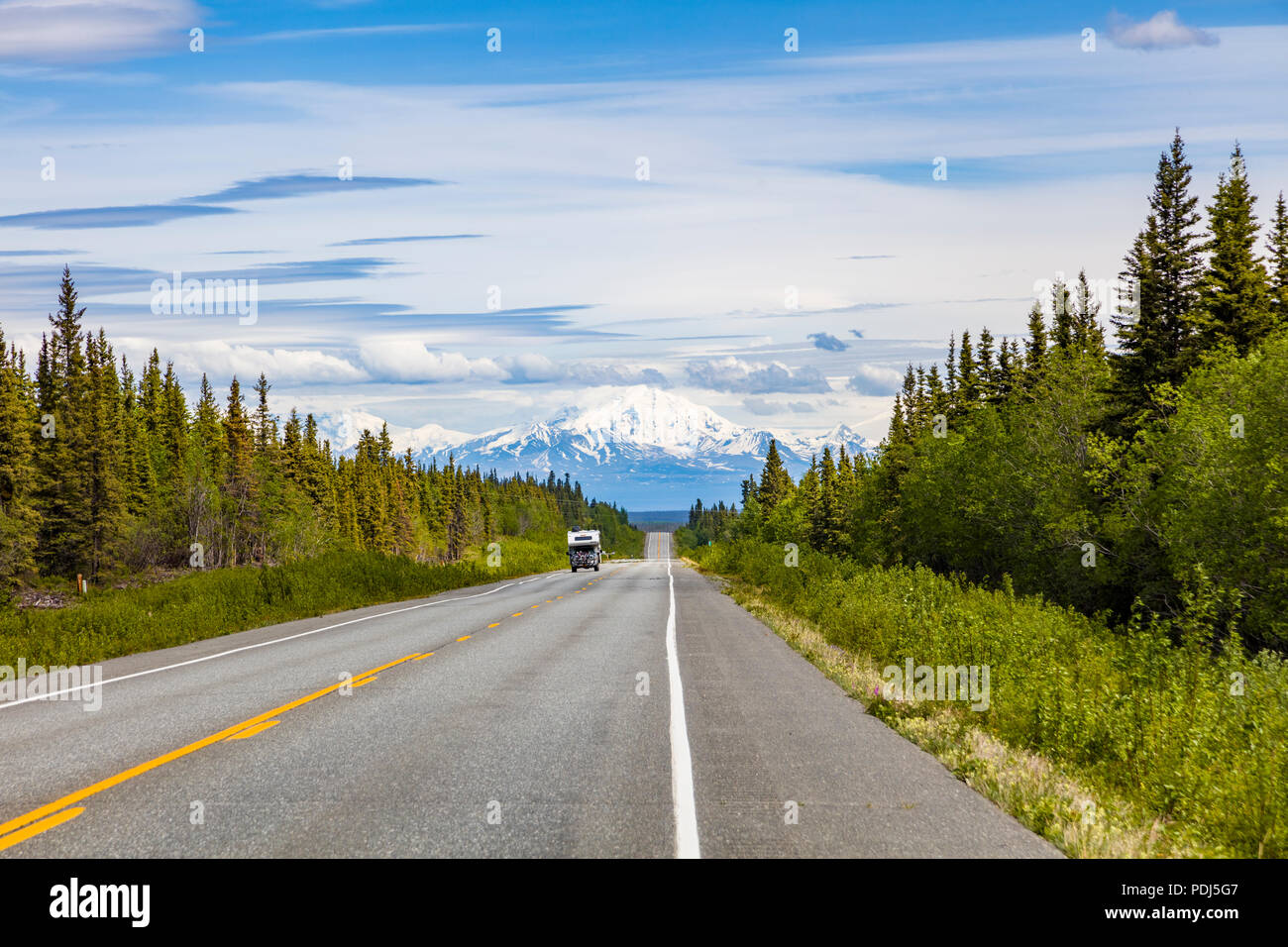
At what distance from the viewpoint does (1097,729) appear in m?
8.16

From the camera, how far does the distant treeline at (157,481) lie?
58.9 metres

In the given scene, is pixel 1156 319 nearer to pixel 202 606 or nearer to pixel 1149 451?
pixel 1149 451

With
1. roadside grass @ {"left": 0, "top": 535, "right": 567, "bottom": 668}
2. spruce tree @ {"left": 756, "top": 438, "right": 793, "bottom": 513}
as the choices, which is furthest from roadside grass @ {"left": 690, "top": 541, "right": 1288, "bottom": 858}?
spruce tree @ {"left": 756, "top": 438, "right": 793, "bottom": 513}

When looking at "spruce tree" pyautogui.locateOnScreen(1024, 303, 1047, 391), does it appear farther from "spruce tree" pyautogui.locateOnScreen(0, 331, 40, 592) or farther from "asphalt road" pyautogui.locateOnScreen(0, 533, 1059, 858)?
"spruce tree" pyautogui.locateOnScreen(0, 331, 40, 592)

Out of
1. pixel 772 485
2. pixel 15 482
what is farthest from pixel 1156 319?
pixel 772 485

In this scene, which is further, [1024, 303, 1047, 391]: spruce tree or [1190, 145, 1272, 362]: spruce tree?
[1024, 303, 1047, 391]: spruce tree

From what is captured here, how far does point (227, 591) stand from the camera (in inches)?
945

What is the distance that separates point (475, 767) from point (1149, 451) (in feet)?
95.6

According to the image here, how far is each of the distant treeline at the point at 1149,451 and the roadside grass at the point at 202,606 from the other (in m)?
17.3

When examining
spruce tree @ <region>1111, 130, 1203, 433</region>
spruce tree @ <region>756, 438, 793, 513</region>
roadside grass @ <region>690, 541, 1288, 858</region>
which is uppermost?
spruce tree @ <region>1111, 130, 1203, 433</region>

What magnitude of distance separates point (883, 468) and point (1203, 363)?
3422cm

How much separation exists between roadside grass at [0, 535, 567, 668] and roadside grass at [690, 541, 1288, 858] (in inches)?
483

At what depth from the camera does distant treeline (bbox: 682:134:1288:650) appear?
22469 mm
